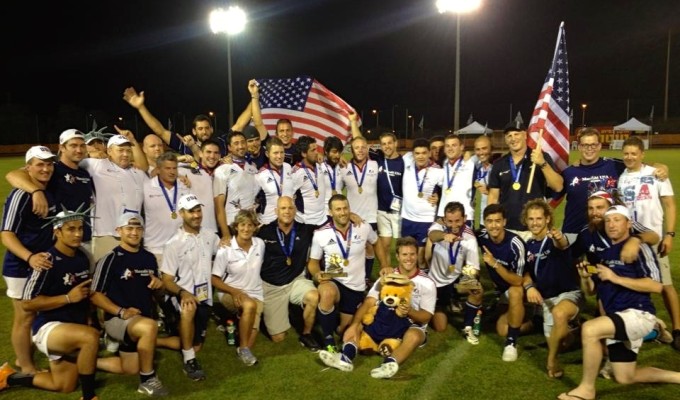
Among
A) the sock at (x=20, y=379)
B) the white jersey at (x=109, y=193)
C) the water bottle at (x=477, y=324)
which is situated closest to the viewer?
the sock at (x=20, y=379)

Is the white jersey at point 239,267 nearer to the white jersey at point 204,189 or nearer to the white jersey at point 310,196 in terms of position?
the white jersey at point 204,189

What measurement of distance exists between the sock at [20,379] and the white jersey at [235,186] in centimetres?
266

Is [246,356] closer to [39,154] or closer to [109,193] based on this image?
[109,193]

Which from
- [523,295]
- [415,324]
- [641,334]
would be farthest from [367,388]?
[641,334]

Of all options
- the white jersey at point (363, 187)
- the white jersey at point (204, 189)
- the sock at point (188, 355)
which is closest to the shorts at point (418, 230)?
the white jersey at point (363, 187)

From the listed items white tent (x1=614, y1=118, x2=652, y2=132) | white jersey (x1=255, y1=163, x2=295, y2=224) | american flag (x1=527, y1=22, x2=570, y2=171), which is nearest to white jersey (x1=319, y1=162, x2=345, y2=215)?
white jersey (x1=255, y1=163, x2=295, y2=224)

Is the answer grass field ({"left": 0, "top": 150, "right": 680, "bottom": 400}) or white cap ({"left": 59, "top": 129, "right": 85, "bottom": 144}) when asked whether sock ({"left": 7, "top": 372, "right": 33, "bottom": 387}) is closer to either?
grass field ({"left": 0, "top": 150, "right": 680, "bottom": 400})

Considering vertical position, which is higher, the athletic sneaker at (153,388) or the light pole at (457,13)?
the light pole at (457,13)

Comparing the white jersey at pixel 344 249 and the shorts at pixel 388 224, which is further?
the shorts at pixel 388 224

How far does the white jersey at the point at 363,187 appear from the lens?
741 cm

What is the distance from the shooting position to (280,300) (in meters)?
5.86

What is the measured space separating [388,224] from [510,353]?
2.95 meters

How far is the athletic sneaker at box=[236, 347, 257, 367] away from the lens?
5082mm

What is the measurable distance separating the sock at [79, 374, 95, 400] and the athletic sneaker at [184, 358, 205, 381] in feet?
2.84
